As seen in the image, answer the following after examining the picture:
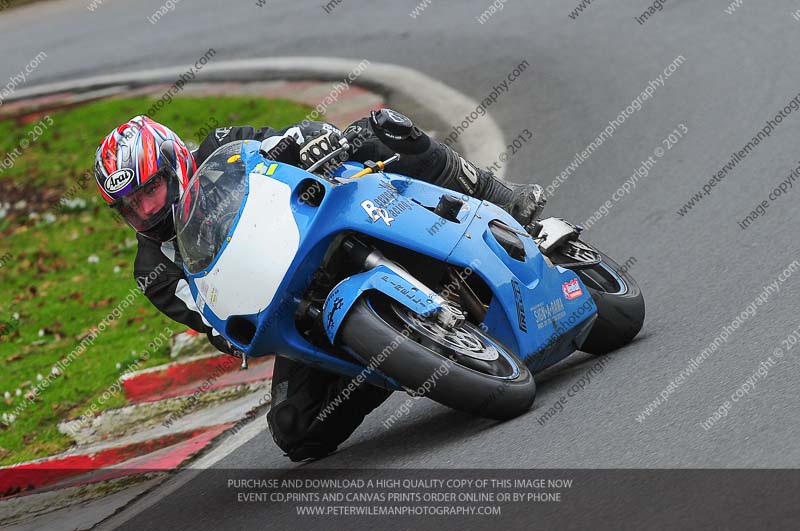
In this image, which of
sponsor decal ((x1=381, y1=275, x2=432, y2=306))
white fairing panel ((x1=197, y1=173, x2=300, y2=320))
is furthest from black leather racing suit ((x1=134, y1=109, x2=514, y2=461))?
sponsor decal ((x1=381, y1=275, x2=432, y2=306))

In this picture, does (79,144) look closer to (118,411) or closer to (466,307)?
(118,411)

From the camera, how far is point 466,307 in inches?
215

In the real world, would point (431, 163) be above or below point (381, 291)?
above

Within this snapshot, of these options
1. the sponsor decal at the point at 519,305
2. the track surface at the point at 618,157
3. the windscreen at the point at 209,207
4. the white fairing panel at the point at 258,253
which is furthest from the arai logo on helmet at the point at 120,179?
the sponsor decal at the point at 519,305

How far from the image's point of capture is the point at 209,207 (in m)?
5.21

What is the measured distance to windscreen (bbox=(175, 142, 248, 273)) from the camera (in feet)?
16.9

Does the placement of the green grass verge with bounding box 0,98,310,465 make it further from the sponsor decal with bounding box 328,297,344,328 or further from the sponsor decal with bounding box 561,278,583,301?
the sponsor decal with bounding box 561,278,583,301

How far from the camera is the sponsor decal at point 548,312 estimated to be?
557cm

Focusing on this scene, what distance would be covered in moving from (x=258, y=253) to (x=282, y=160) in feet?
1.80

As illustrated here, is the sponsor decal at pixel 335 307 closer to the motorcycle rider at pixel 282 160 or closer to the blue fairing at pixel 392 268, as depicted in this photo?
the blue fairing at pixel 392 268

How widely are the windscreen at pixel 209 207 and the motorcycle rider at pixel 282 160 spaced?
20 cm

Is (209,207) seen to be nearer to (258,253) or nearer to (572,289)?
(258,253)

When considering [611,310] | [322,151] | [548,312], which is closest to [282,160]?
[322,151]

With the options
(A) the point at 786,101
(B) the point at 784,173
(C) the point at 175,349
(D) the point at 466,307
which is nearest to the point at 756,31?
(A) the point at 786,101
